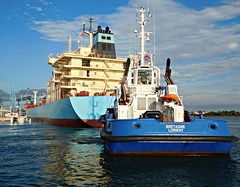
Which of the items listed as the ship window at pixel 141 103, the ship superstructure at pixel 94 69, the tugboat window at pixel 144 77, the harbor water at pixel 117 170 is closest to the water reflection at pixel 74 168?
the harbor water at pixel 117 170

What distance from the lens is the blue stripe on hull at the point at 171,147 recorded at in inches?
370

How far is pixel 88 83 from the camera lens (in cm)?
3288

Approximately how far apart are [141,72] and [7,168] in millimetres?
8089

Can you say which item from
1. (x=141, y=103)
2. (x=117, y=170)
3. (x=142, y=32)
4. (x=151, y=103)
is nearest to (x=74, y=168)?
(x=117, y=170)

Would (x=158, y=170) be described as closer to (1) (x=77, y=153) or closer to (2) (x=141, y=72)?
(1) (x=77, y=153)

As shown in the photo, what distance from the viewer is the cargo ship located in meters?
27.2

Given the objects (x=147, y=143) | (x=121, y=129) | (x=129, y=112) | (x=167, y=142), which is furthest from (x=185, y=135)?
(x=129, y=112)

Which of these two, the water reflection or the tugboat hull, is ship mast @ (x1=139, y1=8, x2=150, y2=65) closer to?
the tugboat hull

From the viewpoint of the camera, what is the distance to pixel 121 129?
9664 mm

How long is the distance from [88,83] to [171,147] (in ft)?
80.8

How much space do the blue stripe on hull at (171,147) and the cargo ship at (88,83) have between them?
17062mm

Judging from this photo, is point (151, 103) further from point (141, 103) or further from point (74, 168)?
point (74, 168)

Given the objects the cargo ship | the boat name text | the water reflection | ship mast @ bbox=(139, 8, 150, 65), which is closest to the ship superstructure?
the cargo ship

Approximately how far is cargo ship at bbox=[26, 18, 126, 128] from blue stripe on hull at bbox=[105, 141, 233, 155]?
1706 cm
